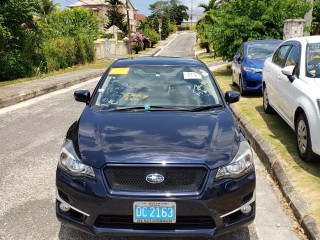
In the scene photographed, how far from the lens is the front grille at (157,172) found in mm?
2893

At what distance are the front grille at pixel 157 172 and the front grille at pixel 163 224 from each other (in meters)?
0.23

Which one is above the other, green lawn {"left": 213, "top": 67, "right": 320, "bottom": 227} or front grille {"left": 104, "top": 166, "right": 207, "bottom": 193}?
front grille {"left": 104, "top": 166, "right": 207, "bottom": 193}

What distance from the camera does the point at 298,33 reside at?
14094 millimetres

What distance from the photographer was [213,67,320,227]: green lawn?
13.5 feet

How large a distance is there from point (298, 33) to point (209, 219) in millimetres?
12849

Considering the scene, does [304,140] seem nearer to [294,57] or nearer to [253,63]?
[294,57]

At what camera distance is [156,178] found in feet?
9.50

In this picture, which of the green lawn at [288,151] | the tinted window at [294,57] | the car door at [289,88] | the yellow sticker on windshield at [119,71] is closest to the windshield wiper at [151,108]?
the yellow sticker on windshield at [119,71]

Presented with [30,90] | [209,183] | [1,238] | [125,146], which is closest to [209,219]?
[209,183]

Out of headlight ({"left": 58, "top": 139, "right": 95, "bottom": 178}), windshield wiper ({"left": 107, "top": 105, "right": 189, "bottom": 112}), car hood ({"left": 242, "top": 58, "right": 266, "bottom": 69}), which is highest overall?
windshield wiper ({"left": 107, "top": 105, "right": 189, "bottom": 112})

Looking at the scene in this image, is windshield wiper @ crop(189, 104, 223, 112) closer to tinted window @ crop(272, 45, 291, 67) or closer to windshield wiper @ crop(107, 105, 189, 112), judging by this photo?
windshield wiper @ crop(107, 105, 189, 112)

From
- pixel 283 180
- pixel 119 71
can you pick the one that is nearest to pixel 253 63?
pixel 283 180

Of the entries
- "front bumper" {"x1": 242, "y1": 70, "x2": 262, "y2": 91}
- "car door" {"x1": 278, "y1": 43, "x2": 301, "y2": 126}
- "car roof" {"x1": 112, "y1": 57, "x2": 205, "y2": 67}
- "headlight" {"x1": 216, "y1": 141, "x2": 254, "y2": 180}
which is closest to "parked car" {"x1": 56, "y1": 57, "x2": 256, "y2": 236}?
"headlight" {"x1": 216, "y1": 141, "x2": 254, "y2": 180}

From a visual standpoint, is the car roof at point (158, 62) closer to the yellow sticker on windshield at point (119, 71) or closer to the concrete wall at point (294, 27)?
the yellow sticker on windshield at point (119, 71)
